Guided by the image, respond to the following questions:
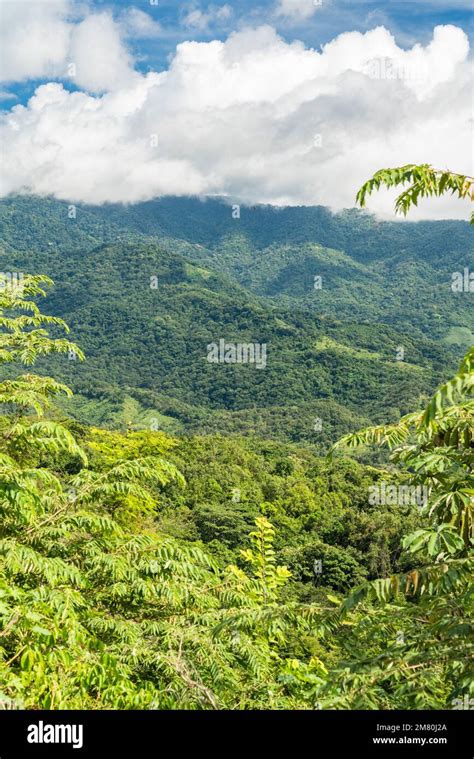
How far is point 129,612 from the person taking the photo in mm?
6582

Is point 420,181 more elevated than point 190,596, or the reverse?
point 420,181

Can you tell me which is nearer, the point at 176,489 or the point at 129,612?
the point at 129,612

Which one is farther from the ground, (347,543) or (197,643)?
(197,643)

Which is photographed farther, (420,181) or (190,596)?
(190,596)

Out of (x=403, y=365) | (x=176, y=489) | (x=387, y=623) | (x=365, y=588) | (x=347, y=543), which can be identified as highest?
(x=403, y=365)

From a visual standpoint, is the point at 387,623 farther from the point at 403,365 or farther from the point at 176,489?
Answer: the point at 403,365

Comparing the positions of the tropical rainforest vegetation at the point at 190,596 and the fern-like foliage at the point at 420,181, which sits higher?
the fern-like foliage at the point at 420,181

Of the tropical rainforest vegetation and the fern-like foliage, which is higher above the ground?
the fern-like foliage

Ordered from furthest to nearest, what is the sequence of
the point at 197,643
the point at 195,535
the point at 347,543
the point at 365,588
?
the point at 347,543 → the point at 195,535 → the point at 197,643 → the point at 365,588

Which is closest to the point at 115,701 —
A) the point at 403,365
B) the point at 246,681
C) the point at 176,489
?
the point at 246,681
